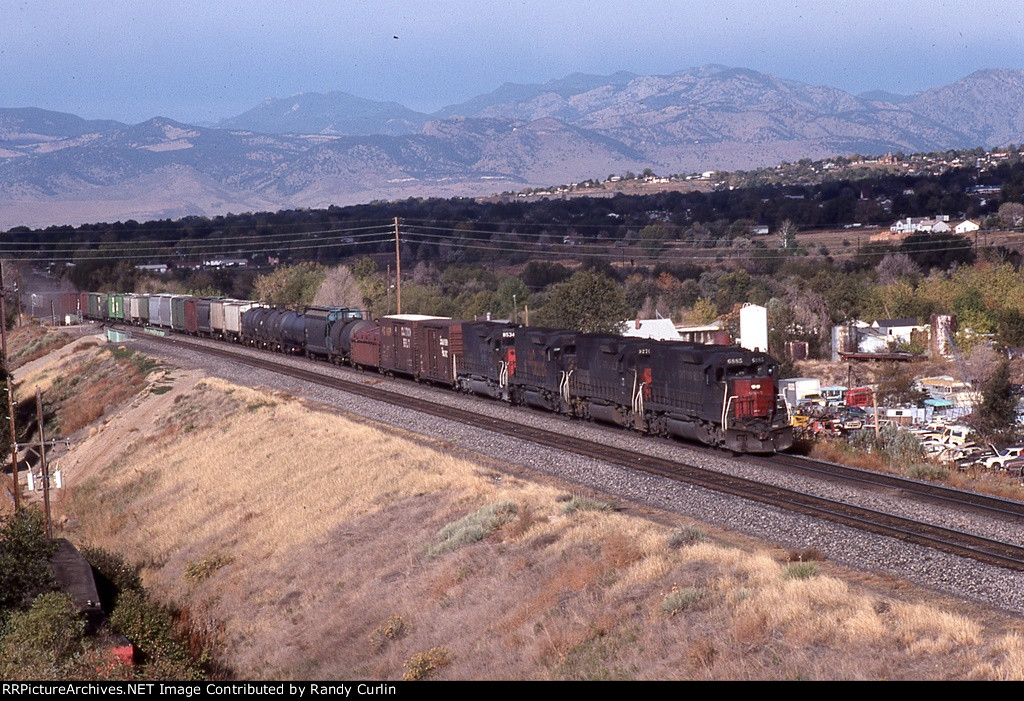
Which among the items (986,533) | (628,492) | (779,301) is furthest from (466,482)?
(779,301)

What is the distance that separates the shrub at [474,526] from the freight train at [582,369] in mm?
9393

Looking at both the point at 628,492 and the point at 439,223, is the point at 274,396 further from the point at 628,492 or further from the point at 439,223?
the point at 439,223

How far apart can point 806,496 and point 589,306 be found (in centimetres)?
5640

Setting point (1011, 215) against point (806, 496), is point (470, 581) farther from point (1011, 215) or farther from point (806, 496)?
point (1011, 215)

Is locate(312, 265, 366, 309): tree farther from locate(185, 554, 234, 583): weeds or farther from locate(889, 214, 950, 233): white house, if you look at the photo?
locate(889, 214, 950, 233): white house

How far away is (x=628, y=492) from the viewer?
84.6 ft

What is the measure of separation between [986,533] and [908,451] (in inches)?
438

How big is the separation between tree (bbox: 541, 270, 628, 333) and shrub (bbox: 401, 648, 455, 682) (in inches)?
2429

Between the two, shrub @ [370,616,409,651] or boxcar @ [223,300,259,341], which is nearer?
shrub @ [370,616,409,651]

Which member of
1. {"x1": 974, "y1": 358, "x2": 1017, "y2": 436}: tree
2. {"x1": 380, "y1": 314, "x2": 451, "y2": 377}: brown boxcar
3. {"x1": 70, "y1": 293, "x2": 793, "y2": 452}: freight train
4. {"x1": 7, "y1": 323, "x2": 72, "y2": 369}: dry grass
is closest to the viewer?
{"x1": 70, "y1": 293, "x2": 793, "y2": 452}: freight train

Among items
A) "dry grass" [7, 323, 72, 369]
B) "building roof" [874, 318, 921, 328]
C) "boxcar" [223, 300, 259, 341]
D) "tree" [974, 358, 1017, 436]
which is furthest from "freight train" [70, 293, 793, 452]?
"building roof" [874, 318, 921, 328]

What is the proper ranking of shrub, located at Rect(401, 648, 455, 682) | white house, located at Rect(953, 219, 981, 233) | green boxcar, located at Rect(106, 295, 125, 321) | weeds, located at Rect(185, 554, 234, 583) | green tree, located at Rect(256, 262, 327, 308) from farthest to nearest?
white house, located at Rect(953, 219, 981, 233) < green tree, located at Rect(256, 262, 327, 308) < green boxcar, located at Rect(106, 295, 125, 321) < weeds, located at Rect(185, 554, 234, 583) < shrub, located at Rect(401, 648, 455, 682)

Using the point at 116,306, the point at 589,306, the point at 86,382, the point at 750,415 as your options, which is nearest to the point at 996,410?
the point at 750,415

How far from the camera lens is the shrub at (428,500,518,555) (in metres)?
22.6
